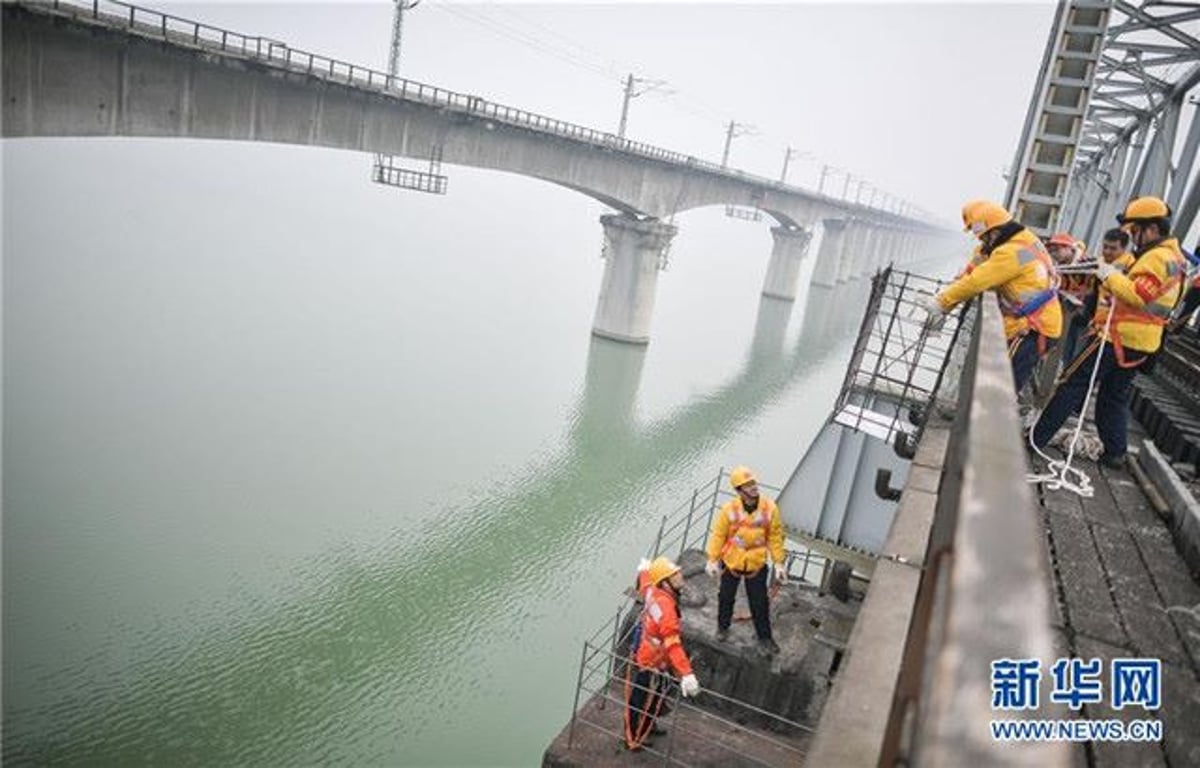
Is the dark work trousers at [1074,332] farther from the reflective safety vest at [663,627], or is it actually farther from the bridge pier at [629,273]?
A: the bridge pier at [629,273]

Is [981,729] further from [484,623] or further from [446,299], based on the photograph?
[446,299]

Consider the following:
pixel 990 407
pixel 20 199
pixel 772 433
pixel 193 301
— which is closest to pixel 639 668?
pixel 990 407

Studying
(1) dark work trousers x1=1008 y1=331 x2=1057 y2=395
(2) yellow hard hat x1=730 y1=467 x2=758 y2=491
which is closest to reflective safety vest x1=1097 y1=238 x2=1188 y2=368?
(1) dark work trousers x1=1008 y1=331 x2=1057 y2=395

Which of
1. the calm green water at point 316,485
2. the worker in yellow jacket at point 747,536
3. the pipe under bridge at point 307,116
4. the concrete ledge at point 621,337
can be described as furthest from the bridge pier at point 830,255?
the worker in yellow jacket at point 747,536

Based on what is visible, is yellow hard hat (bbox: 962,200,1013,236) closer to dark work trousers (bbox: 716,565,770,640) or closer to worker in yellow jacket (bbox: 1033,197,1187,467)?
worker in yellow jacket (bbox: 1033,197,1187,467)

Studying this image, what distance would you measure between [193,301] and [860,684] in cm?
3080

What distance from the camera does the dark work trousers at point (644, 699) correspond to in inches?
279

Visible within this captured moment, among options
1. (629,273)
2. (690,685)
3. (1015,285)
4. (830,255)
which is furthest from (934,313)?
(830,255)

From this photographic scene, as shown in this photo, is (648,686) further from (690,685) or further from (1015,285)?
(1015,285)

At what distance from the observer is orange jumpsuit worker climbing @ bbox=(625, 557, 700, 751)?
6598 millimetres

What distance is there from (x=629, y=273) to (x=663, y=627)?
2669 centimetres

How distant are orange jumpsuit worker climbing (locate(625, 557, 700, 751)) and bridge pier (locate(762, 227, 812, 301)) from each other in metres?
50.8

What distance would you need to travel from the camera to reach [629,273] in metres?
32.5

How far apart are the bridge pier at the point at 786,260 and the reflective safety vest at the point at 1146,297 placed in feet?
167
